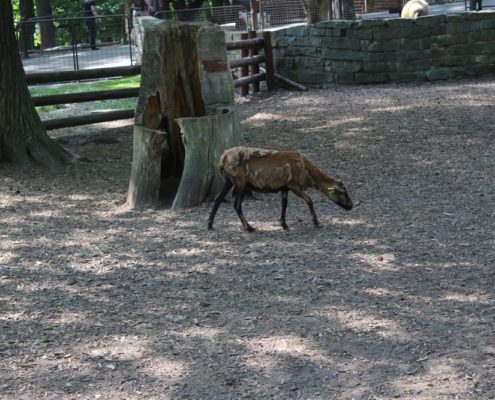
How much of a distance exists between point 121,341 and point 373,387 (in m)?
1.49

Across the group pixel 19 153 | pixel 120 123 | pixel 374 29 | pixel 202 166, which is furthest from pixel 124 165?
pixel 374 29

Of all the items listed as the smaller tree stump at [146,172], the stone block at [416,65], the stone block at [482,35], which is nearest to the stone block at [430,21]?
the stone block at [482,35]

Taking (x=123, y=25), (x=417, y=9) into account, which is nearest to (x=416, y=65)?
(x=417, y=9)

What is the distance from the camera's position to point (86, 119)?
12.5m

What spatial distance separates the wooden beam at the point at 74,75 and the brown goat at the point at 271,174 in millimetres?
5643

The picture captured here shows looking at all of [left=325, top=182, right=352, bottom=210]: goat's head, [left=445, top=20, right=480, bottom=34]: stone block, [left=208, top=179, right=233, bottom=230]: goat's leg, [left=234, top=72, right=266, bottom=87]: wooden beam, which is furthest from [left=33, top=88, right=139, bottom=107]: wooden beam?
[left=325, top=182, right=352, bottom=210]: goat's head

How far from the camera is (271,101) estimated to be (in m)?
14.4

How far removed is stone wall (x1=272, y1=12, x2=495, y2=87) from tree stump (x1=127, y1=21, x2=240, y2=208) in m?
7.03

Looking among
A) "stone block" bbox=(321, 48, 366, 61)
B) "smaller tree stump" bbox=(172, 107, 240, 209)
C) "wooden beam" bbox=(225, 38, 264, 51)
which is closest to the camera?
"smaller tree stump" bbox=(172, 107, 240, 209)

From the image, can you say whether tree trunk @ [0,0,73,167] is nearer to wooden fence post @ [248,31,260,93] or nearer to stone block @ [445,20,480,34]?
wooden fence post @ [248,31,260,93]

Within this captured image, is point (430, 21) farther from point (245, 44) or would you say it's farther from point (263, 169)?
point (263, 169)

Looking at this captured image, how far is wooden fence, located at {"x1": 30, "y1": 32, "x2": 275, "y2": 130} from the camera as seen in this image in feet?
40.1

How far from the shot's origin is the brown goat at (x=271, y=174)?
7055mm

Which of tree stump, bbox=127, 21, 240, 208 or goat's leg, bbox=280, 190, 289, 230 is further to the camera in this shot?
tree stump, bbox=127, 21, 240, 208
